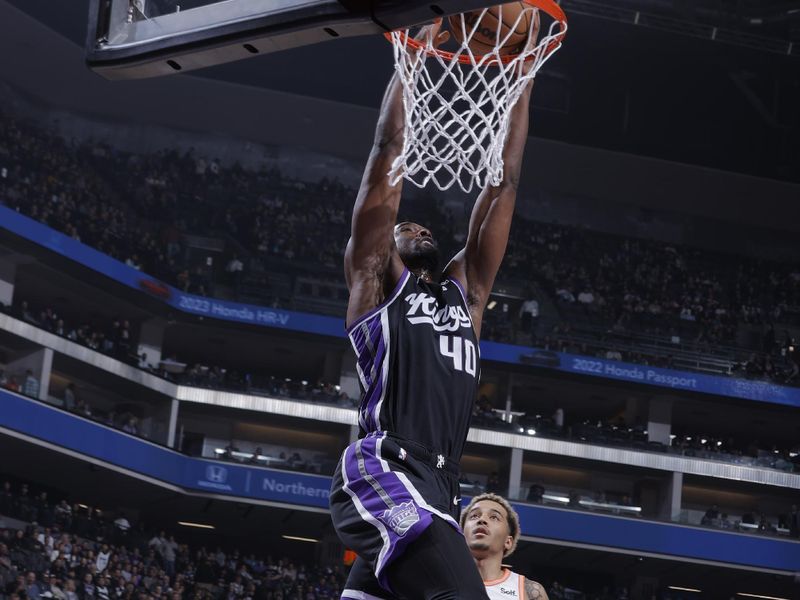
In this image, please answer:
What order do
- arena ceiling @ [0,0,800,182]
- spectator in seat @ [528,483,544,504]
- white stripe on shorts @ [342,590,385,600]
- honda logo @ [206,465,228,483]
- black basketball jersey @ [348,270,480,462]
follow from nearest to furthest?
white stripe on shorts @ [342,590,385,600]
black basketball jersey @ [348,270,480,462]
honda logo @ [206,465,228,483]
spectator in seat @ [528,483,544,504]
arena ceiling @ [0,0,800,182]

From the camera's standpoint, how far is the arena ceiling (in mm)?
29422

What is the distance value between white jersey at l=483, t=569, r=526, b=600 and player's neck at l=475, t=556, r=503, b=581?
23 millimetres

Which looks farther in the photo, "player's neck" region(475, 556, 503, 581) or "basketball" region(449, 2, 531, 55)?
"player's neck" region(475, 556, 503, 581)

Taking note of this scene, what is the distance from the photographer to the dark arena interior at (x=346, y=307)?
26.6 meters

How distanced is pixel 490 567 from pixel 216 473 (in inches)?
866

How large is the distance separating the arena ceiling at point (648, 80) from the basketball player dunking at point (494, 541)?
82.3 ft

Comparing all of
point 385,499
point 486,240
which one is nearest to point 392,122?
point 486,240

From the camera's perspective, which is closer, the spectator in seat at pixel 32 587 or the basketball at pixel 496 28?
the basketball at pixel 496 28

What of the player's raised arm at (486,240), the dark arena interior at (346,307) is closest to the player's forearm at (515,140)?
the player's raised arm at (486,240)

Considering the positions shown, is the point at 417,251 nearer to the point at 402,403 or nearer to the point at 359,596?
the point at 402,403

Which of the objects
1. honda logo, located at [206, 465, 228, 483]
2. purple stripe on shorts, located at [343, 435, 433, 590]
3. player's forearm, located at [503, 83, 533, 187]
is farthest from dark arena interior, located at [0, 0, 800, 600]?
purple stripe on shorts, located at [343, 435, 433, 590]

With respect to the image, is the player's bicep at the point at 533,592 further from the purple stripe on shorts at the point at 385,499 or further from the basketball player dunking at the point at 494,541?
the purple stripe on shorts at the point at 385,499

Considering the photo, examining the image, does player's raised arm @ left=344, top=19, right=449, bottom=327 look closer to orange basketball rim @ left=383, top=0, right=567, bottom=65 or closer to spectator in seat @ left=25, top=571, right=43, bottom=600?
orange basketball rim @ left=383, top=0, right=567, bottom=65

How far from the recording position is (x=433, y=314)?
4.13 metres
